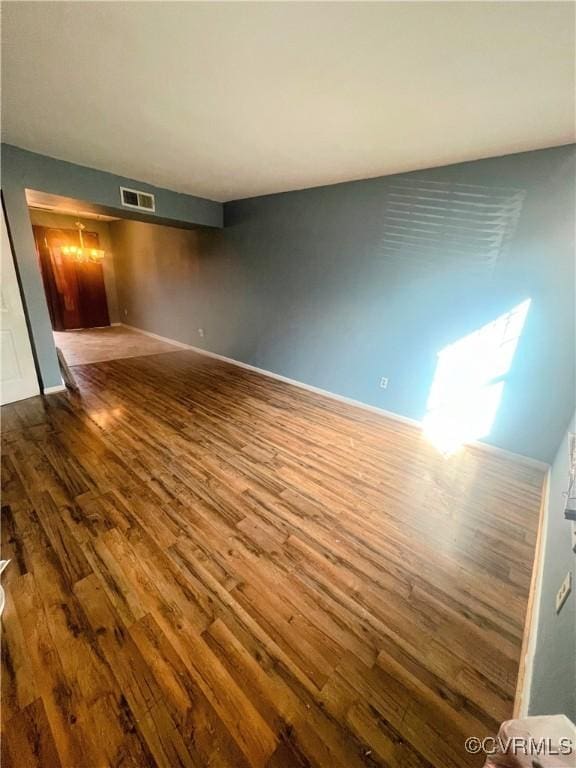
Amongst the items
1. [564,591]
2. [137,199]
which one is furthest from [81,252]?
[564,591]

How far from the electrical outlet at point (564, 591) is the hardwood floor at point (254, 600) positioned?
0.33 metres

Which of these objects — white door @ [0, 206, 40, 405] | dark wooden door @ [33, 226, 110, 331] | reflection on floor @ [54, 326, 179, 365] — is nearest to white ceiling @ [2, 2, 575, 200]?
white door @ [0, 206, 40, 405]

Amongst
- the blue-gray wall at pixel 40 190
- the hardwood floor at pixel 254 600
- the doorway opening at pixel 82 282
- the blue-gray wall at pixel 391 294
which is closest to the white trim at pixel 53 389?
the blue-gray wall at pixel 40 190

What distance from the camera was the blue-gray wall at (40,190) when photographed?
8.79 ft

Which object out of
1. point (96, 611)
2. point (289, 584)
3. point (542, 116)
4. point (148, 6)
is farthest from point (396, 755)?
point (542, 116)

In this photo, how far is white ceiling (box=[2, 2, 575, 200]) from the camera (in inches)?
44.9

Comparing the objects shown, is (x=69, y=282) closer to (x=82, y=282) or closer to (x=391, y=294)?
(x=82, y=282)

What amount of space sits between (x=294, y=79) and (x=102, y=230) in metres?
7.46

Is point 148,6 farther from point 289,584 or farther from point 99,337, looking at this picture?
point 99,337

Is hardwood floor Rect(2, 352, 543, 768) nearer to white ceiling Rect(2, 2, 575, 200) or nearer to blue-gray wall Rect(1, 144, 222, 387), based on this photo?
blue-gray wall Rect(1, 144, 222, 387)

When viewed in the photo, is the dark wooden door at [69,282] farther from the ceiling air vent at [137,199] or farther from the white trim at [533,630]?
the white trim at [533,630]

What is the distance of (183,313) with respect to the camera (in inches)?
222

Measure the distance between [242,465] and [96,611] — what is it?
46.5 inches

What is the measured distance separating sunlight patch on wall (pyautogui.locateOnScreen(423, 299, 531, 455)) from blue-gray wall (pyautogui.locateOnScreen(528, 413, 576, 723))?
1.31m
